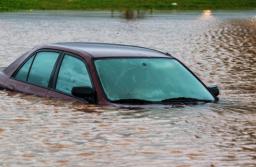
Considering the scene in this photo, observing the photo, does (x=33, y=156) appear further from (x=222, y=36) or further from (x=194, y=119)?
(x=222, y=36)

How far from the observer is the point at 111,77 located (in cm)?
1073

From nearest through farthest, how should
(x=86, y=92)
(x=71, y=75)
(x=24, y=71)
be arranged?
(x=86, y=92), (x=71, y=75), (x=24, y=71)

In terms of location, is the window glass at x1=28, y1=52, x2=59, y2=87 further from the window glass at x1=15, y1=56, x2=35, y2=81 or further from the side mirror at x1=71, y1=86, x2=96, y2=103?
the side mirror at x1=71, y1=86, x2=96, y2=103

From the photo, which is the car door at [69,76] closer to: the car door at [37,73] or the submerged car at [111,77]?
the submerged car at [111,77]

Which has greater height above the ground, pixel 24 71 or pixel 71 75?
pixel 71 75

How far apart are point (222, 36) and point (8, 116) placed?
25709 mm

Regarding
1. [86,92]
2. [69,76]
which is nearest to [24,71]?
[69,76]

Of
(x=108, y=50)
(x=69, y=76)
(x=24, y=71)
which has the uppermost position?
(x=108, y=50)

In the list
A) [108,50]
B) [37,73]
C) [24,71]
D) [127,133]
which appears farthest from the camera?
[24,71]

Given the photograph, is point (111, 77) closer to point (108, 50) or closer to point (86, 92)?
point (86, 92)

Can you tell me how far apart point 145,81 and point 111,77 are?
436 mm

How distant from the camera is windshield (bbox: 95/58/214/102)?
10.6 meters

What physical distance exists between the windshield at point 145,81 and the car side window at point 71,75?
0.23 metres

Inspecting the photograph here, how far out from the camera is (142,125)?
9617 mm
